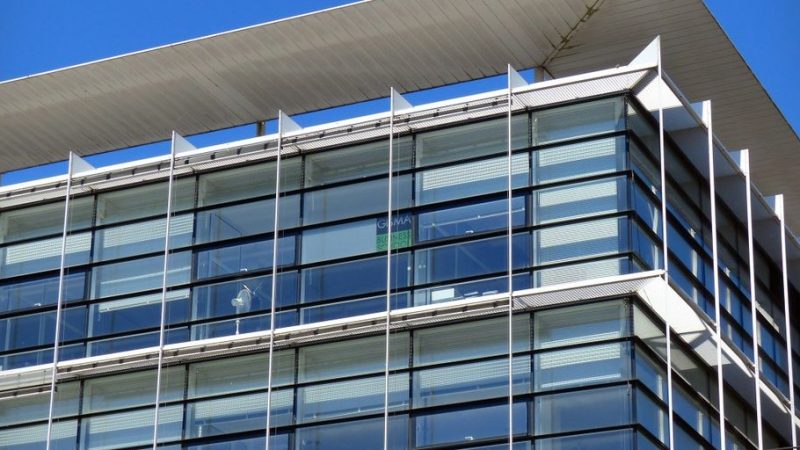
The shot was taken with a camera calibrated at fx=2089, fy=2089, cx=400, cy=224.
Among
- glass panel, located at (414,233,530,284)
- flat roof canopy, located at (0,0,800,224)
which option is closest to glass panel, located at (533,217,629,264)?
glass panel, located at (414,233,530,284)

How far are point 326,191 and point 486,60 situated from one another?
465cm

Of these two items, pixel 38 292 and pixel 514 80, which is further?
pixel 38 292

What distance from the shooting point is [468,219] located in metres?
42.3

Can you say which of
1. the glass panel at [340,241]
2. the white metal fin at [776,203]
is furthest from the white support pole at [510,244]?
the white metal fin at [776,203]

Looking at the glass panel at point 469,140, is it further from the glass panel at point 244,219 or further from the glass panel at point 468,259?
the glass panel at point 244,219

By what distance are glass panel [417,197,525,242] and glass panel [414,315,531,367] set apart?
200 cm

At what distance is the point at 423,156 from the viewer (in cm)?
4353

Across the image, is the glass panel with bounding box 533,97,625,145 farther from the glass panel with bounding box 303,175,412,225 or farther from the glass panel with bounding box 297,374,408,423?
the glass panel with bounding box 297,374,408,423

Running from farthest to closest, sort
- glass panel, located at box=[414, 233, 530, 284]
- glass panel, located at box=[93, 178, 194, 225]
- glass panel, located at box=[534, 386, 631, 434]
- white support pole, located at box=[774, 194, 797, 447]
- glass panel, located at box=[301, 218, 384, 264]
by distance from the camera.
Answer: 1. glass panel, located at box=[93, 178, 194, 225]
2. white support pole, located at box=[774, 194, 797, 447]
3. glass panel, located at box=[301, 218, 384, 264]
4. glass panel, located at box=[414, 233, 530, 284]
5. glass panel, located at box=[534, 386, 631, 434]

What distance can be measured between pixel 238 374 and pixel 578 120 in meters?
8.80

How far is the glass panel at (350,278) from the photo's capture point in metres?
42.7

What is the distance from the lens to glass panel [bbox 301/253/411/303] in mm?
42656

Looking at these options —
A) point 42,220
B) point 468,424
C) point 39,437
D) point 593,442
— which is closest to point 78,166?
point 42,220

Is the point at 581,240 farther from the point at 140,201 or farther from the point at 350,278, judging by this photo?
the point at 140,201
